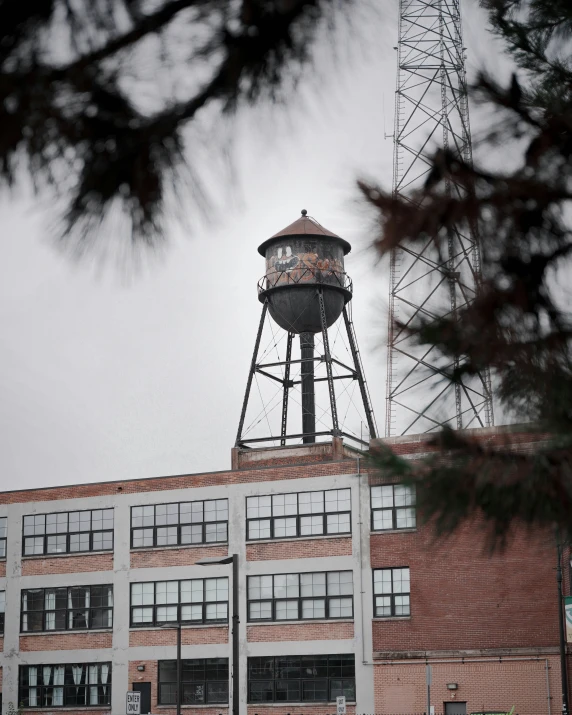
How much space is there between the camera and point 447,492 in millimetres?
5762

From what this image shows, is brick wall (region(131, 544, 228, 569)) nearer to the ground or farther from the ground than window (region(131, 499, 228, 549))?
nearer to the ground

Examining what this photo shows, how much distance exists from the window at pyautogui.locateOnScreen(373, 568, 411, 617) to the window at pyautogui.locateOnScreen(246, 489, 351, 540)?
2.37 metres

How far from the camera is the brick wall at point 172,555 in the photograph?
47844mm

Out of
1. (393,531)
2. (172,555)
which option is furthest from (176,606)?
(393,531)

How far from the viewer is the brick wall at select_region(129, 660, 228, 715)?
151 feet

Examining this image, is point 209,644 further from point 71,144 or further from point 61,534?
point 71,144

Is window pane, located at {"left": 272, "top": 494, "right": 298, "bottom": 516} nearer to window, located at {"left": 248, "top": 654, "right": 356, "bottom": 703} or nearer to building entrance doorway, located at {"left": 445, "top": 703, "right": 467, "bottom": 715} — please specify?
window, located at {"left": 248, "top": 654, "right": 356, "bottom": 703}

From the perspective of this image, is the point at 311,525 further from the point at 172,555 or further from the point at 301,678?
the point at 172,555

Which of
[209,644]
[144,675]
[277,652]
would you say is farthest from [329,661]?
[144,675]

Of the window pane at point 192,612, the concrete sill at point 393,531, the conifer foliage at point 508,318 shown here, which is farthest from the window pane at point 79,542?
the conifer foliage at point 508,318

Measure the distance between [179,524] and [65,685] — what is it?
28.0ft

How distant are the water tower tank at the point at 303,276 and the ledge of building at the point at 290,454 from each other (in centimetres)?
668

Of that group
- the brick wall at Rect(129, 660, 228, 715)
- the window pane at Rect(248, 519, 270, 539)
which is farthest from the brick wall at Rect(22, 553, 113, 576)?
the window pane at Rect(248, 519, 270, 539)

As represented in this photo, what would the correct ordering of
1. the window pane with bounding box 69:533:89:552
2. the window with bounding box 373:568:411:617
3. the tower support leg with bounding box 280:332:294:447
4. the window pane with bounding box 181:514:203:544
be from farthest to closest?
the tower support leg with bounding box 280:332:294:447 < the window pane with bounding box 69:533:89:552 < the window pane with bounding box 181:514:203:544 < the window with bounding box 373:568:411:617
